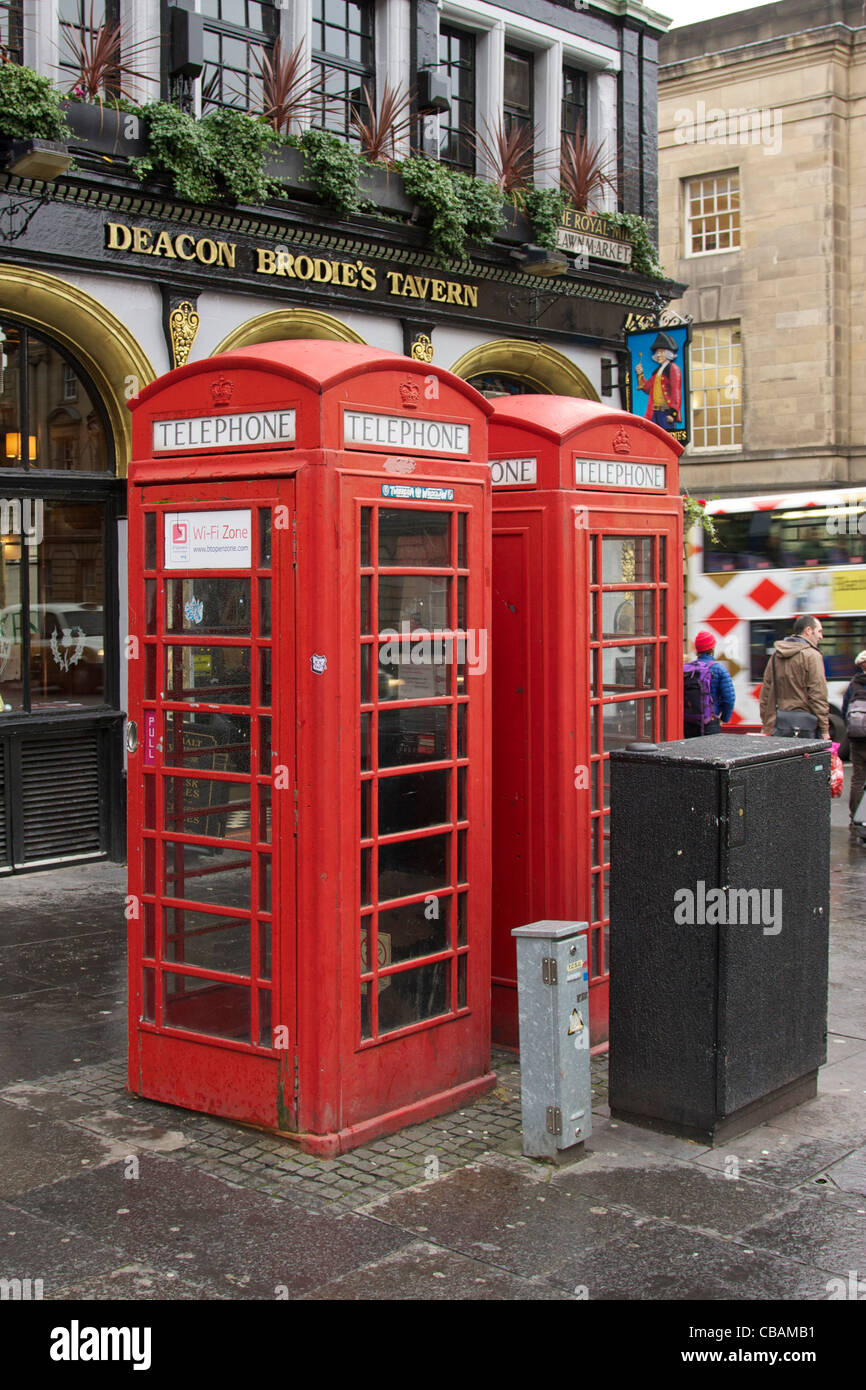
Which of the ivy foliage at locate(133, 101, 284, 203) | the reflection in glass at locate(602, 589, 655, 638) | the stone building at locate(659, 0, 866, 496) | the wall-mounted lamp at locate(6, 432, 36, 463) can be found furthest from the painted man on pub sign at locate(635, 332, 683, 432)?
the stone building at locate(659, 0, 866, 496)

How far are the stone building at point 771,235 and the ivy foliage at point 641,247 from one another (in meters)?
16.4

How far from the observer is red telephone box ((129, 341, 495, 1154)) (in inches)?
210

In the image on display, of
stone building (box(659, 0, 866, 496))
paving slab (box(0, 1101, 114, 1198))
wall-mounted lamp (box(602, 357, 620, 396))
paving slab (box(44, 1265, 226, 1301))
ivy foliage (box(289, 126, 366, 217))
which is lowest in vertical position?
paving slab (box(44, 1265, 226, 1301))

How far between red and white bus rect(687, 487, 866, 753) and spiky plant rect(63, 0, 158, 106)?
12.4m

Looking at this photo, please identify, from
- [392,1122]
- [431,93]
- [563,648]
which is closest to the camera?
[392,1122]

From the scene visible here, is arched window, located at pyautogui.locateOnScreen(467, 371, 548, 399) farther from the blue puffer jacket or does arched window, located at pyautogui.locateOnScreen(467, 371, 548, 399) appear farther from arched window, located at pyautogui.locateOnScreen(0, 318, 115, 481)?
arched window, located at pyautogui.locateOnScreen(0, 318, 115, 481)

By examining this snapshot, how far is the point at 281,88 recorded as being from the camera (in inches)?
472

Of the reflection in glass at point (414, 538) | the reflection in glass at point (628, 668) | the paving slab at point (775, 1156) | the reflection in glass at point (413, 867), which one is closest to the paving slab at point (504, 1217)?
the paving slab at point (775, 1156)

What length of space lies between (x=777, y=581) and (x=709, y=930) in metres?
16.2

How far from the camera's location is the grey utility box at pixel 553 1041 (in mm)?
5375

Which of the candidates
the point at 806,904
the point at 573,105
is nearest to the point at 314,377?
the point at 806,904

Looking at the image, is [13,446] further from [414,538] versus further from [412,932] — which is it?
[412,932]

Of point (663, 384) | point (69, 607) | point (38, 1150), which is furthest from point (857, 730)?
point (38, 1150)

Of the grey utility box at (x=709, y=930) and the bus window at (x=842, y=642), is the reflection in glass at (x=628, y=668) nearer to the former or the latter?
the grey utility box at (x=709, y=930)
